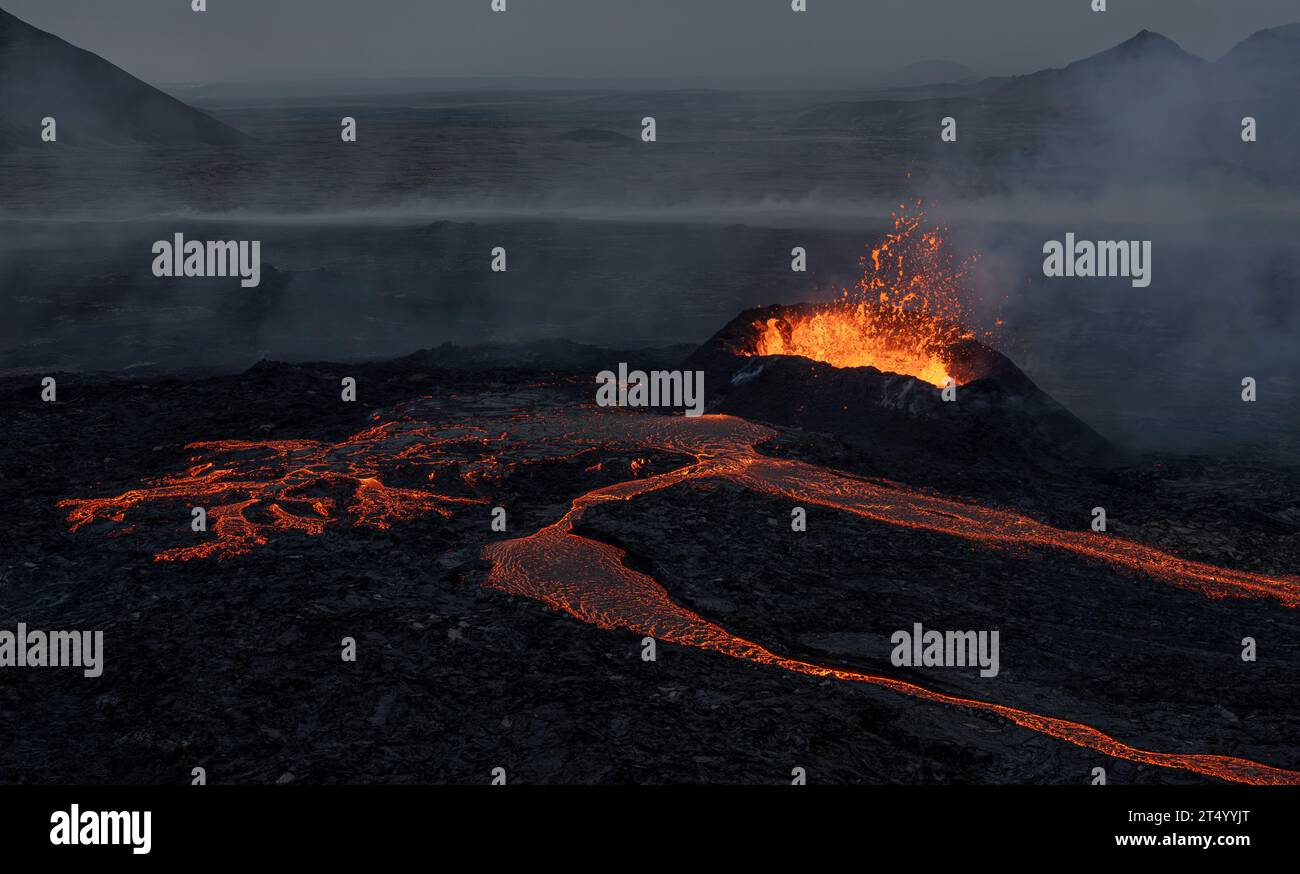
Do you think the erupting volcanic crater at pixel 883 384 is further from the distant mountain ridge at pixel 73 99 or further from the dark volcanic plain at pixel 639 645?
the distant mountain ridge at pixel 73 99

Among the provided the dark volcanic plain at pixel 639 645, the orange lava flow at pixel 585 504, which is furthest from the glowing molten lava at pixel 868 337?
the dark volcanic plain at pixel 639 645

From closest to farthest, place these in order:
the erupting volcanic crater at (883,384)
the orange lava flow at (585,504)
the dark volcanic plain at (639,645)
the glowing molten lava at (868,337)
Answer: the dark volcanic plain at (639,645)
the orange lava flow at (585,504)
the erupting volcanic crater at (883,384)
the glowing molten lava at (868,337)

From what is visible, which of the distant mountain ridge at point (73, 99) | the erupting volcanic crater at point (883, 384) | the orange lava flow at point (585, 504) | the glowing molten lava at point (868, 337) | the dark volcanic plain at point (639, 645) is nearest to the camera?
the dark volcanic plain at point (639, 645)

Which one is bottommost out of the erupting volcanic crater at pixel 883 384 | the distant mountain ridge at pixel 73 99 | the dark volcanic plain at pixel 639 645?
the dark volcanic plain at pixel 639 645

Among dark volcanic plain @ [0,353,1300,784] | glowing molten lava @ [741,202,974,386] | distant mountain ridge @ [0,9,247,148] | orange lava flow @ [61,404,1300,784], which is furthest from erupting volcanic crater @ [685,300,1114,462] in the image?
distant mountain ridge @ [0,9,247,148]

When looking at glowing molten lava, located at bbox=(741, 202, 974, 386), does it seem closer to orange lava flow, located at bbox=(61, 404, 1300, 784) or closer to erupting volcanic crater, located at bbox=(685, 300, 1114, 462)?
erupting volcanic crater, located at bbox=(685, 300, 1114, 462)

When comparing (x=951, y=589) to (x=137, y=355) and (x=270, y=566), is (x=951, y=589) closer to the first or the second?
(x=270, y=566)

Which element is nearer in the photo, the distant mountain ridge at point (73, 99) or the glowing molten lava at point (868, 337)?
the glowing molten lava at point (868, 337)
